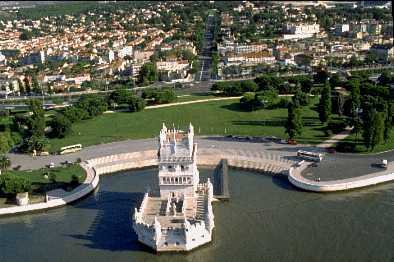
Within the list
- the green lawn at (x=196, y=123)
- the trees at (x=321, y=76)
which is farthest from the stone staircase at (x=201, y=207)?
the trees at (x=321, y=76)

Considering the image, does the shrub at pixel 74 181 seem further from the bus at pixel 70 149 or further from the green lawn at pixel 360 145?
the green lawn at pixel 360 145

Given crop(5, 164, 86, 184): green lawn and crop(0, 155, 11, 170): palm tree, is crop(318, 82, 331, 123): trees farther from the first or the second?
crop(0, 155, 11, 170): palm tree

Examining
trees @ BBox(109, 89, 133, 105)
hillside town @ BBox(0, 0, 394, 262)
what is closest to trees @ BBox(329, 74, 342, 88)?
hillside town @ BBox(0, 0, 394, 262)

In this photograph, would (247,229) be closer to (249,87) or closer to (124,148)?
(124,148)

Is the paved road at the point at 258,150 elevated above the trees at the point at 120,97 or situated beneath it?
situated beneath

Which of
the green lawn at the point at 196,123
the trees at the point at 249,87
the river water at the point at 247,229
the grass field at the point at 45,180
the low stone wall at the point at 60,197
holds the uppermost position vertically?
the trees at the point at 249,87

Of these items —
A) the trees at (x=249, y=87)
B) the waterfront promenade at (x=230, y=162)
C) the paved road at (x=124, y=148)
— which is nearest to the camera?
the waterfront promenade at (x=230, y=162)

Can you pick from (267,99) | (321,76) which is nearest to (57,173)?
(267,99)

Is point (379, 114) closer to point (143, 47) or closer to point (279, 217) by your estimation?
point (279, 217)

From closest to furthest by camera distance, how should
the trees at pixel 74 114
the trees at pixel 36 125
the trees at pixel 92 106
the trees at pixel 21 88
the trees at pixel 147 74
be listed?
the trees at pixel 36 125 → the trees at pixel 74 114 → the trees at pixel 92 106 → the trees at pixel 21 88 → the trees at pixel 147 74

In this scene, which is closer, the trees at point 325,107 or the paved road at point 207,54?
the trees at point 325,107
